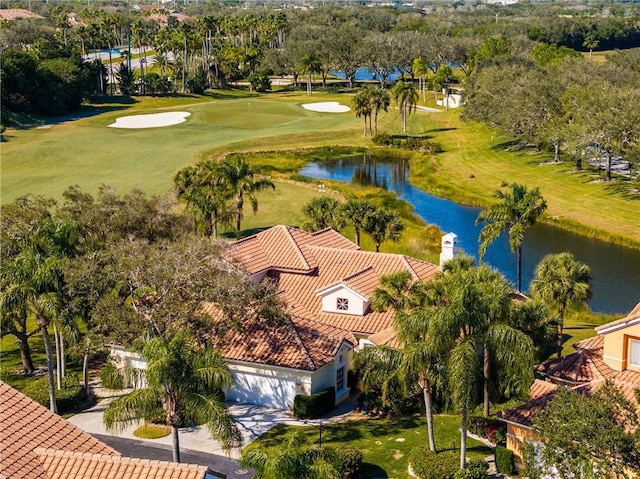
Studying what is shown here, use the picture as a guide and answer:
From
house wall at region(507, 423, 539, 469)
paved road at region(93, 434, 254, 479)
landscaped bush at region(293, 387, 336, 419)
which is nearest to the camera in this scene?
house wall at region(507, 423, 539, 469)

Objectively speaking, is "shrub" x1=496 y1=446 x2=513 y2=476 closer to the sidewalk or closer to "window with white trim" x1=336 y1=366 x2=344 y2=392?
the sidewalk

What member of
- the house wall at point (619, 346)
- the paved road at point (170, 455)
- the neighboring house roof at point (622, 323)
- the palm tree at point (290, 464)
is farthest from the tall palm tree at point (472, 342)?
the paved road at point (170, 455)

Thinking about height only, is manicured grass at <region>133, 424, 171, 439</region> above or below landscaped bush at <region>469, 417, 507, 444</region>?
below

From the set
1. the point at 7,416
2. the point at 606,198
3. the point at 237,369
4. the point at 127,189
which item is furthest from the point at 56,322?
the point at 606,198

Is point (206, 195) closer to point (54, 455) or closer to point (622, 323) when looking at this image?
point (622, 323)

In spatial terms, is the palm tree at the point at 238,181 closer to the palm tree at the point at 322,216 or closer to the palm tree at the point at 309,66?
the palm tree at the point at 322,216

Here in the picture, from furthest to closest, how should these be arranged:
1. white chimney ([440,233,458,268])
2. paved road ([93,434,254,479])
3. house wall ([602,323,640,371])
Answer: white chimney ([440,233,458,268]) → house wall ([602,323,640,371]) → paved road ([93,434,254,479])

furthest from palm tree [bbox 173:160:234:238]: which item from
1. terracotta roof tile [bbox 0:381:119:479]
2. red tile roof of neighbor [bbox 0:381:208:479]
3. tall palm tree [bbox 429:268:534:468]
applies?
red tile roof of neighbor [bbox 0:381:208:479]

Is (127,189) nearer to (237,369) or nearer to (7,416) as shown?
(237,369)
